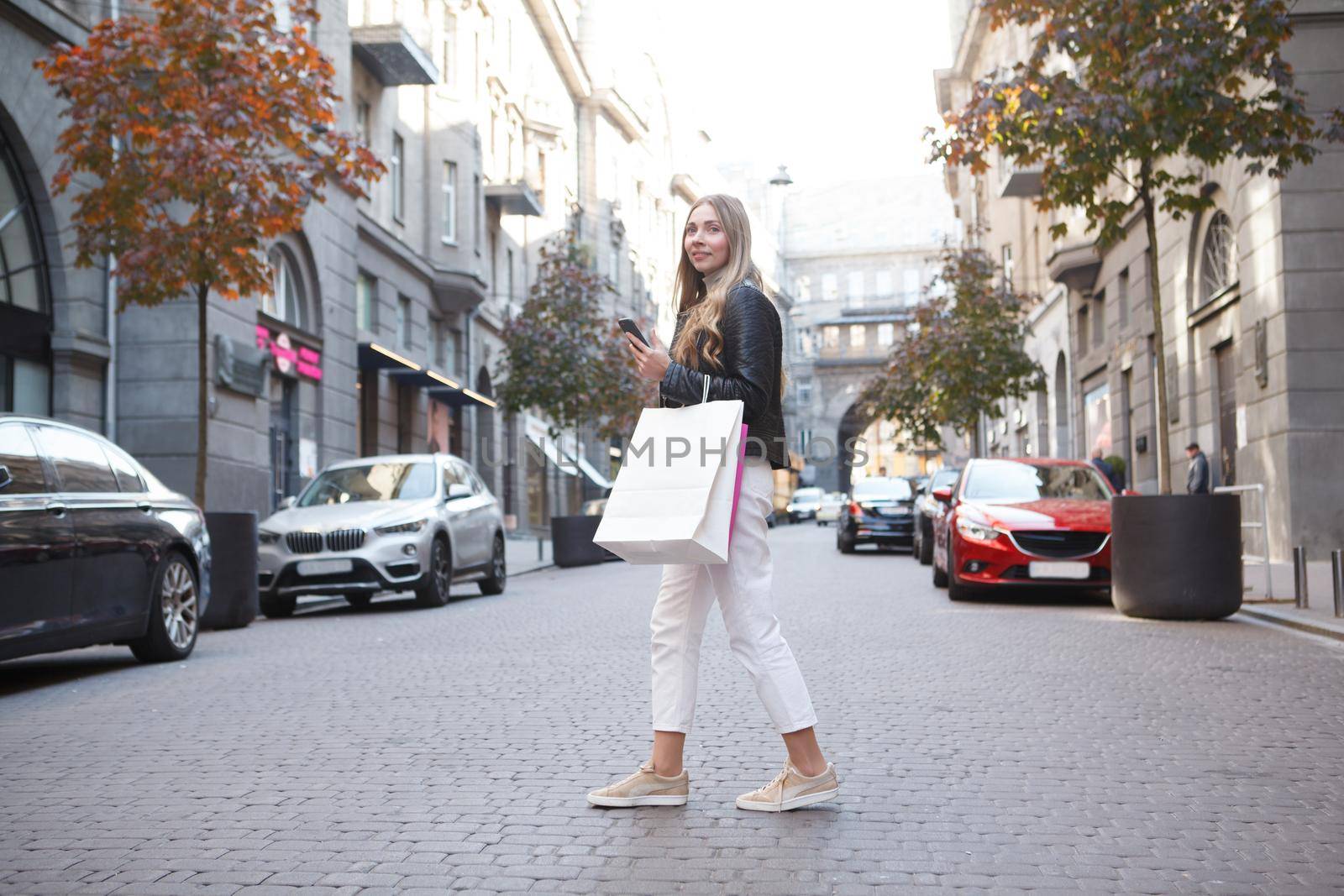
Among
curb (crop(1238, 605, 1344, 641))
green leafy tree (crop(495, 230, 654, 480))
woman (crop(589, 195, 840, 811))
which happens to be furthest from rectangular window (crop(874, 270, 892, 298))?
woman (crop(589, 195, 840, 811))

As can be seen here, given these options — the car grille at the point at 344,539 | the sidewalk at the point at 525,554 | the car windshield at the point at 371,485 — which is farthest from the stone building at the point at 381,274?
the car grille at the point at 344,539

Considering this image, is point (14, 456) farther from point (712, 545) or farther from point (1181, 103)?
point (1181, 103)

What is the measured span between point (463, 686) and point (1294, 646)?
17.3 ft

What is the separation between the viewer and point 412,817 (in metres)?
4.59

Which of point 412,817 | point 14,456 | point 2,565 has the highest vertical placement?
point 14,456

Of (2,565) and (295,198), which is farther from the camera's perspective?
(295,198)

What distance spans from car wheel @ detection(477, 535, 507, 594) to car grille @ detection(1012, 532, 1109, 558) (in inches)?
243

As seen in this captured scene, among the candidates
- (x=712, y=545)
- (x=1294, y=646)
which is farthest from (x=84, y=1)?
(x=712, y=545)

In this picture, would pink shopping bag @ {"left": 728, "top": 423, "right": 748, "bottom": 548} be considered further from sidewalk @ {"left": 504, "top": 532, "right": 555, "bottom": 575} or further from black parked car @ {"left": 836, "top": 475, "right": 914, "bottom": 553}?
black parked car @ {"left": 836, "top": 475, "right": 914, "bottom": 553}

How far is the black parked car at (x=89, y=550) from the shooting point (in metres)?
7.81

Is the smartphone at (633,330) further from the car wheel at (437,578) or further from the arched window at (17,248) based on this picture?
the arched window at (17,248)

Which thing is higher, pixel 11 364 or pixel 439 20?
pixel 439 20

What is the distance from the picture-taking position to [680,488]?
4.29 m

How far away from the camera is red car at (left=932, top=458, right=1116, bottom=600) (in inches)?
519
